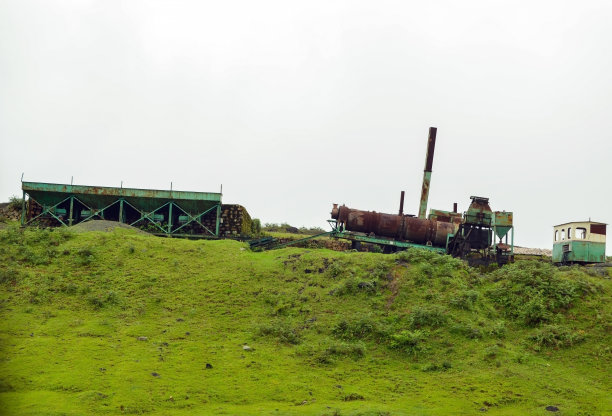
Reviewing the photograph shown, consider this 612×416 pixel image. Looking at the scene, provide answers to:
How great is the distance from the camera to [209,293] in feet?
76.1

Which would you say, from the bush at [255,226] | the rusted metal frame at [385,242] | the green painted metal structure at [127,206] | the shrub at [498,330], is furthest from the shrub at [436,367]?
the bush at [255,226]

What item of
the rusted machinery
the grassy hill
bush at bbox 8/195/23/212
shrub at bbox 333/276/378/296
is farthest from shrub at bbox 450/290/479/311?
bush at bbox 8/195/23/212

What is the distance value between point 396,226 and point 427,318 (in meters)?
13.8

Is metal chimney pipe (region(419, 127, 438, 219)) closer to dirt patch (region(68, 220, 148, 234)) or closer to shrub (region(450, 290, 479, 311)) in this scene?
shrub (region(450, 290, 479, 311))

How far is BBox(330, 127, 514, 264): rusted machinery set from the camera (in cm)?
3127

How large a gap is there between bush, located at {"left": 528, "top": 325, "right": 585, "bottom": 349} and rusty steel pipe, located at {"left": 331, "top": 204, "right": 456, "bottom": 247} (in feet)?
46.8

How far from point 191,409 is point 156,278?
36.7 ft

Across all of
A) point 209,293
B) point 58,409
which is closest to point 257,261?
point 209,293

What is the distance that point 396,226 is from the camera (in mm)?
33938

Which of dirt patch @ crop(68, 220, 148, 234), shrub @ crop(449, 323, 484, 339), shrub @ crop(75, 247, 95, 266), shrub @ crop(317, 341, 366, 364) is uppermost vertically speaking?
dirt patch @ crop(68, 220, 148, 234)

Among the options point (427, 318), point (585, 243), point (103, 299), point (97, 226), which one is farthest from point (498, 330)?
point (97, 226)

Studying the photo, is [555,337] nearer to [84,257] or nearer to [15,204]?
[84,257]

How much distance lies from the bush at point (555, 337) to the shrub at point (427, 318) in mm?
3192

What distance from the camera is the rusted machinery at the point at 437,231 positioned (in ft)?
103
